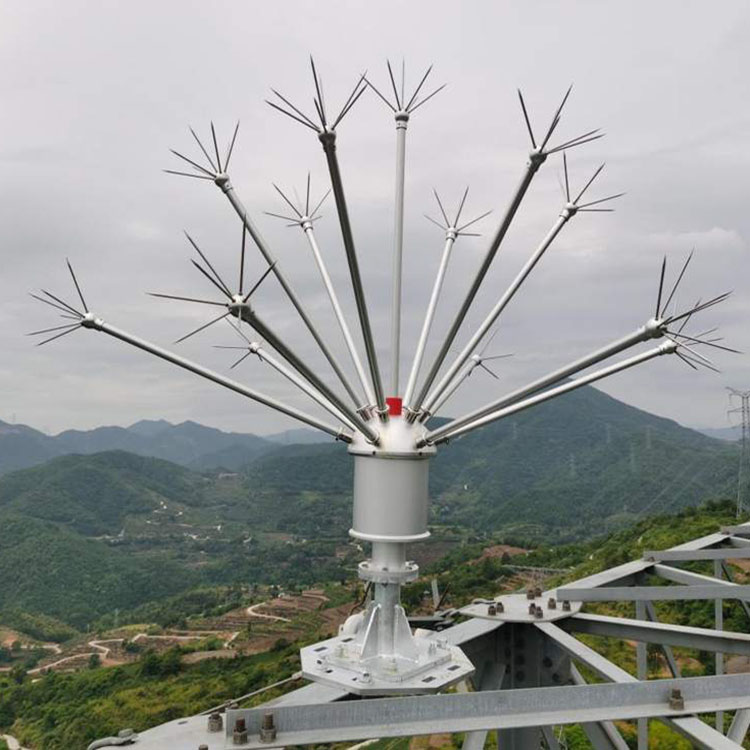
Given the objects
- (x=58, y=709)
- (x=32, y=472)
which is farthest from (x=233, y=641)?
(x=32, y=472)

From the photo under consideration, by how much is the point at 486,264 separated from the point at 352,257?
0.89 meters

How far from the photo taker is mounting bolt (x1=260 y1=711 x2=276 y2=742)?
3225 mm

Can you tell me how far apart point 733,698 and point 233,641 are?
226 feet

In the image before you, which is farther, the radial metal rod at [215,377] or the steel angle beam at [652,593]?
the steel angle beam at [652,593]

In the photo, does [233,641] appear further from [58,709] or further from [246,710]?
[246,710]

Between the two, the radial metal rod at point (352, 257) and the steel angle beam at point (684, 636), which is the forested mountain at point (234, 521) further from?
the radial metal rod at point (352, 257)

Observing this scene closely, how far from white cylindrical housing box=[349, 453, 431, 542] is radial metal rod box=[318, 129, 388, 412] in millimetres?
319

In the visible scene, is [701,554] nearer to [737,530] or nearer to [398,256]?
[737,530]

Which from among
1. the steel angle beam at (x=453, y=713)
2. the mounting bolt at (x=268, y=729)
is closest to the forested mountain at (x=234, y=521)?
the steel angle beam at (x=453, y=713)

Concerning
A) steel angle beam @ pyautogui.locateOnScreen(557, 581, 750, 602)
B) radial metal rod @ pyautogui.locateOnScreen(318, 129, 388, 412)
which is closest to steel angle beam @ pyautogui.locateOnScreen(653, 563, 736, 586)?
steel angle beam @ pyautogui.locateOnScreen(557, 581, 750, 602)

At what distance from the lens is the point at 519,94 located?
13.8 feet

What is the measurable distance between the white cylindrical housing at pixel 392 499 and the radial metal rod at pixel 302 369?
185mm

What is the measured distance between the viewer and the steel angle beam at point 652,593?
218 inches

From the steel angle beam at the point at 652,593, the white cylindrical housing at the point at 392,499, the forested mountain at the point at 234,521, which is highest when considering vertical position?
the white cylindrical housing at the point at 392,499
